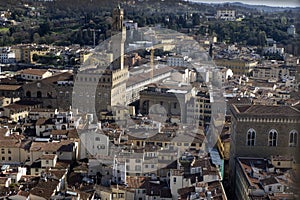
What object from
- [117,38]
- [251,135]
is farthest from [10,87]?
[251,135]

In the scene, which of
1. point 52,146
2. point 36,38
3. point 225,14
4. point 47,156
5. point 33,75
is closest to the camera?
point 47,156

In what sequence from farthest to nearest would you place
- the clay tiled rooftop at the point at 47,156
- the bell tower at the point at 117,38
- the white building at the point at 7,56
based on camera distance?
the white building at the point at 7,56 → the bell tower at the point at 117,38 → the clay tiled rooftop at the point at 47,156

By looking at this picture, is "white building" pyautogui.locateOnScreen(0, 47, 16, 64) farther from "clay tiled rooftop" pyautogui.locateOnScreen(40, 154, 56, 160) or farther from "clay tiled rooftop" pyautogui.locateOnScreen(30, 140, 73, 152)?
"clay tiled rooftop" pyautogui.locateOnScreen(40, 154, 56, 160)

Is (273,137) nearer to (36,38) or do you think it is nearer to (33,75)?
(33,75)

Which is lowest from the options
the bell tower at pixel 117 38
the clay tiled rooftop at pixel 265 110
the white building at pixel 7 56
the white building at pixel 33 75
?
the white building at pixel 7 56

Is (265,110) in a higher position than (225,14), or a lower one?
lower

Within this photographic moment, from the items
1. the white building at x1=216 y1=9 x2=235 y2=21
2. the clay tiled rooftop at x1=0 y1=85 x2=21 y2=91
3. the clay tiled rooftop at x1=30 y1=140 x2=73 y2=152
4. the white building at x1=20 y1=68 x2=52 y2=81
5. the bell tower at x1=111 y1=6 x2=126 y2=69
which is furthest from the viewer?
the white building at x1=216 y1=9 x2=235 y2=21

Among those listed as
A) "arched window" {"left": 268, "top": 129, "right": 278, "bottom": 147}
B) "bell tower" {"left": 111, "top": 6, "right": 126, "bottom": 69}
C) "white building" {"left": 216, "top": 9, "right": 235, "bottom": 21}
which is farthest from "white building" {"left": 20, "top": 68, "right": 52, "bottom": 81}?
"white building" {"left": 216, "top": 9, "right": 235, "bottom": 21}

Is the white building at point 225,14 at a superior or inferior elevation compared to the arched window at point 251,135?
superior

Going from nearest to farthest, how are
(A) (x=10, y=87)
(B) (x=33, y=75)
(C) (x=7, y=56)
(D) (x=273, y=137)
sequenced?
(D) (x=273, y=137), (A) (x=10, y=87), (B) (x=33, y=75), (C) (x=7, y=56)

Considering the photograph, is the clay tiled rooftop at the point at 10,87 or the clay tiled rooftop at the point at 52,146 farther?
the clay tiled rooftop at the point at 10,87

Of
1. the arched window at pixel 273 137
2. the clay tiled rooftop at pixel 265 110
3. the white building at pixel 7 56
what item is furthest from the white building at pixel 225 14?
the arched window at pixel 273 137

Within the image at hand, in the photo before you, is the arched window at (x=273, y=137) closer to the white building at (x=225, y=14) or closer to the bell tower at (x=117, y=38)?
the bell tower at (x=117, y=38)
